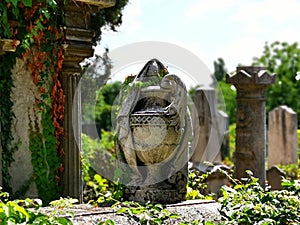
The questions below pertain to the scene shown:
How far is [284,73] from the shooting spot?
3130 cm

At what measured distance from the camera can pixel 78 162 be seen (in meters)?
7.95

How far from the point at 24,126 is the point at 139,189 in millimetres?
2040

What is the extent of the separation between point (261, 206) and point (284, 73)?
26710 millimetres

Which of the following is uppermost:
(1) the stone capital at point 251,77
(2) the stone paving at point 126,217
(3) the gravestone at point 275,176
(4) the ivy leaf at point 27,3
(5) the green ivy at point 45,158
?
(4) the ivy leaf at point 27,3

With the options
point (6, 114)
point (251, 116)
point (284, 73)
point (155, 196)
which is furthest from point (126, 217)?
point (284, 73)

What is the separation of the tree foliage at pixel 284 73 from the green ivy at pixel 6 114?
20936 millimetres

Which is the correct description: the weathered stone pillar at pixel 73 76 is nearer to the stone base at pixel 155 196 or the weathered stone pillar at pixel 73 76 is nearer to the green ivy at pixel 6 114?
the green ivy at pixel 6 114

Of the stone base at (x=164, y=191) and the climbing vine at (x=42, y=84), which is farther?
the climbing vine at (x=42, y=84)

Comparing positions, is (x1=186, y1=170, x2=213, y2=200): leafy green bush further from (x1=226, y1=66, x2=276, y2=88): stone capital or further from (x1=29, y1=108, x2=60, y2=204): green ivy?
(x1=226, y1=66, x2=276, y2=88): stone capital

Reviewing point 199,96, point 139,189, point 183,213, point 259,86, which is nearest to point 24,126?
point 139,189

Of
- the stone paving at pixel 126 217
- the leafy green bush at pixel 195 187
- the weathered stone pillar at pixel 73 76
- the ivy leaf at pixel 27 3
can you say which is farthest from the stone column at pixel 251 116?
the ivy leaf at pixel 27 3

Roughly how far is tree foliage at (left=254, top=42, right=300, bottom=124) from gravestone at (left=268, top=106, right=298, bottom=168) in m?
11.4

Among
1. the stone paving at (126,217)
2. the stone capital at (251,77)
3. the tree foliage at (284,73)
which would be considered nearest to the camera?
the stone paving at (126,217)

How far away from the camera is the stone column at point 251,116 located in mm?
9578
